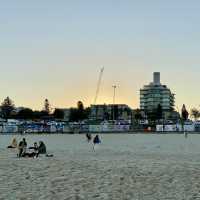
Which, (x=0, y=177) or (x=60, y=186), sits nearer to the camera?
(x=60, y=186)

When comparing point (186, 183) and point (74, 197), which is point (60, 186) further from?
point (186, 183)

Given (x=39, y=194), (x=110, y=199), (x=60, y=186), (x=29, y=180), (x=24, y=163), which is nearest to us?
(x=110, y=199)

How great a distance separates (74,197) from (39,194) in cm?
151

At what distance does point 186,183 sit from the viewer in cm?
2438

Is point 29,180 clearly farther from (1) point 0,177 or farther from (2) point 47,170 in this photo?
(2) point 47,170

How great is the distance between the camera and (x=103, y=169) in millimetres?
31672

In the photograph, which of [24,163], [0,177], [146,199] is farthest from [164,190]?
[24,163]

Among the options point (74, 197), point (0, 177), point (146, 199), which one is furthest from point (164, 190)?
point (0, 177)

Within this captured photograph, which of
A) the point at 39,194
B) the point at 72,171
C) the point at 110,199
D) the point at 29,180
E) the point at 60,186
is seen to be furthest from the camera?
the point at 72,171

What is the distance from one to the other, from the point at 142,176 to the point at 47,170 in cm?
601

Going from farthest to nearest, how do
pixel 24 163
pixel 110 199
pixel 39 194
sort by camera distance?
pixel 24 163 → pixel 39 194 → pixel 110 199

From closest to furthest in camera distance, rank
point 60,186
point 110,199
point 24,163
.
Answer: point 110,199
point 60,186
point 24,163

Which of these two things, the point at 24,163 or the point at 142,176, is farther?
the point at 24,163

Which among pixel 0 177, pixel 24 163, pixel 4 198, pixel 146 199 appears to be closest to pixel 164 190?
pixel 146 199
